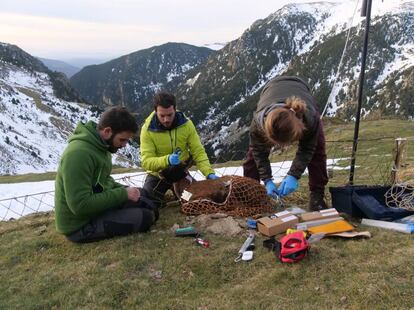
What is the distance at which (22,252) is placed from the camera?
6285 millimetres

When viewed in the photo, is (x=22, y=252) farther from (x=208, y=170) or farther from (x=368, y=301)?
(x=368, y=301)

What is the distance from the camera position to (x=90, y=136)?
5.60 m

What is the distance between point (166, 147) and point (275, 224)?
2558 millimetres

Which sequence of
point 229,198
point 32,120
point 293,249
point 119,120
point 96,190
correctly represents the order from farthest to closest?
point 32,120 → point 229,198 → point 96,190 → point 119,120 → point 293,249

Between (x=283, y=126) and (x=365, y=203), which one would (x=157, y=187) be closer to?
(x=283, y=126)

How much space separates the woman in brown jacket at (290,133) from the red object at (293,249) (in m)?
1.19

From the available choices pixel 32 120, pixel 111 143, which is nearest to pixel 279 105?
pixel 111 143

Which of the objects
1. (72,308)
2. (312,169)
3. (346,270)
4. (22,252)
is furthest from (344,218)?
(22,252)

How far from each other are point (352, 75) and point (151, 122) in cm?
17690

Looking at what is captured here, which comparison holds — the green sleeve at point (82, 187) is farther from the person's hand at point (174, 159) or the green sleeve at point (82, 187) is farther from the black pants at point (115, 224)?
Result: the person's hand at point (174, 159)

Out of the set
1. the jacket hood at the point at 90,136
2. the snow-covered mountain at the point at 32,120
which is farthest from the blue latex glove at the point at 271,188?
the snow-covered mountain at the point at 32,120

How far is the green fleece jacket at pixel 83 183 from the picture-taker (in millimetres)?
5383

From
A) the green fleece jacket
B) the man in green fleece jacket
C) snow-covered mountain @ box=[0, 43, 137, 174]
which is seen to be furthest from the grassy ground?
snow-covered mountain @ box=[0, 43, 137, 174]

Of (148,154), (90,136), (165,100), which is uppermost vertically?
(165,100)
